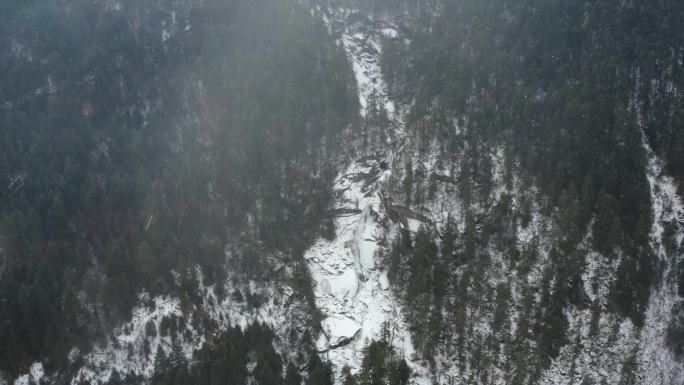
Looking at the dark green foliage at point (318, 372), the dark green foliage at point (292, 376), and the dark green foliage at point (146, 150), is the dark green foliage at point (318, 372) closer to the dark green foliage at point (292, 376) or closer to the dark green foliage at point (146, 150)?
the dark green foliage at point (292, 376)

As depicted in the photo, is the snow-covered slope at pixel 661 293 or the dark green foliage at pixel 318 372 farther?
the snow-covered slope at pixel 661 293

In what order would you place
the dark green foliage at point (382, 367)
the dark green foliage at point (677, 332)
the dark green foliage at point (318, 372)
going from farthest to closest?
the dark green foliage at point (677, 332), the dark green foliage at point (382, 367), the dark green foliage at point (318, 372)

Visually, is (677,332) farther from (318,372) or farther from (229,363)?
(229,363)

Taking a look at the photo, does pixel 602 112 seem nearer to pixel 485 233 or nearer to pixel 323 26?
pixel 485 233

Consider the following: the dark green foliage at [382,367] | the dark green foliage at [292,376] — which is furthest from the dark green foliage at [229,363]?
the dark green foliage at [382,367]

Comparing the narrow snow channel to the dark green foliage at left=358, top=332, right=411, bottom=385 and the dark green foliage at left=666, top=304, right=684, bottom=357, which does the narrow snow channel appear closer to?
the dark green foliage at left=358, top=332, right=411, bottom=385

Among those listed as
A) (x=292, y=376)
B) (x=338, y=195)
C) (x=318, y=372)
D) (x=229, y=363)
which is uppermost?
(x=338, y=195)

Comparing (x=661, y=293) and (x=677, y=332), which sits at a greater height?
(x=661, y=293)

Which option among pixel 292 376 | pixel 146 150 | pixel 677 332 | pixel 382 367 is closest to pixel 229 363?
pixel 292 376

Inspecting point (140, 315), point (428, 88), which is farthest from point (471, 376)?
point (428, 88)
